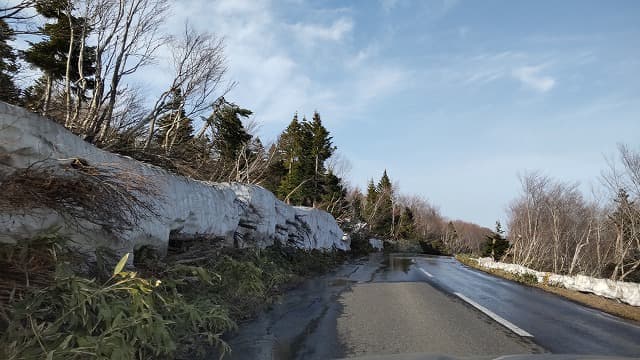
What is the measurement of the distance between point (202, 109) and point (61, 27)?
6.12m

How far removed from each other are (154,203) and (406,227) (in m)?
75.1

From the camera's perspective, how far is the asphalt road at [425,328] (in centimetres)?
615

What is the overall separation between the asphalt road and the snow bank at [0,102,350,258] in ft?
7.54

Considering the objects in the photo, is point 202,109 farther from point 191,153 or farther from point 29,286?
point 29,286

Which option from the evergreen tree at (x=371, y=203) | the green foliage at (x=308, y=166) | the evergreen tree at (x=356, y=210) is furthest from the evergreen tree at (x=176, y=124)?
the evergreen tree at (x=371, y=203)

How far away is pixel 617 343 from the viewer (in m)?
6.95

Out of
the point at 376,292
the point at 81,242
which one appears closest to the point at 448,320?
the point at 376,292

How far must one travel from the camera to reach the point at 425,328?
7578mm

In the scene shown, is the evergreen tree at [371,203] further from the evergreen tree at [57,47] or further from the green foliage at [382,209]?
Answer: the evergreen tree at [57,47]

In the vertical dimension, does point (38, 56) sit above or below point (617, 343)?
above

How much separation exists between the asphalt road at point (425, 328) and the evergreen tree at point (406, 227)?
6779cm

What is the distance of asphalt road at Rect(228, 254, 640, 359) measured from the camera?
6.15 m

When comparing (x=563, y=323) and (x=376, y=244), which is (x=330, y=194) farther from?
(x=563, y=323)

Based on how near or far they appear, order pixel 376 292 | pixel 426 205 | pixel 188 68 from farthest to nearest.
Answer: pixel 426 205
pixel 188 68
pixel 376 292
